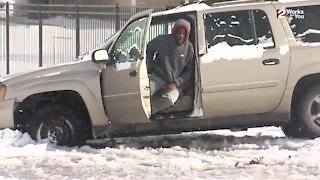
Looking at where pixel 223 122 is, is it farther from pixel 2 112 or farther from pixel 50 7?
pixel 50 7

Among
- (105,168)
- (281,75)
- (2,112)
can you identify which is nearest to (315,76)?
(281,75)

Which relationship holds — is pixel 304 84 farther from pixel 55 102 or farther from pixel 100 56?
pixel 55 102

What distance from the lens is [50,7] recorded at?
1891cm

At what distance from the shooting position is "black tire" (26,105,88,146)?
8.12 meters

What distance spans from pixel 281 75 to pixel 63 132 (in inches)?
124

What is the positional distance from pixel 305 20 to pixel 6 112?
14.4ft

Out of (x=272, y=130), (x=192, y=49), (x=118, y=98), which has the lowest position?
(x=272, y=130)

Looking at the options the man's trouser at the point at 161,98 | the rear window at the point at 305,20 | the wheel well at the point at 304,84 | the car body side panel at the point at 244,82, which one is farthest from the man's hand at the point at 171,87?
the rear window at the point at 305,20

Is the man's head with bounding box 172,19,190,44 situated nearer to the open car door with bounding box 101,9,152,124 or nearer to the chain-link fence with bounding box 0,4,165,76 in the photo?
the open car door with bounding box 101,9,152,124

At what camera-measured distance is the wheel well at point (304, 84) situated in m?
8.18

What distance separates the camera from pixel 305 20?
26.9ft

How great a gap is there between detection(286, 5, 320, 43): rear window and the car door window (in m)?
2.08

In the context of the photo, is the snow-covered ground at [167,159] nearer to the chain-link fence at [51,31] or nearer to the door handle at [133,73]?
the door handle at [133,73]

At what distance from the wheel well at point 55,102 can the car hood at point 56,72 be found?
0.25 meters
